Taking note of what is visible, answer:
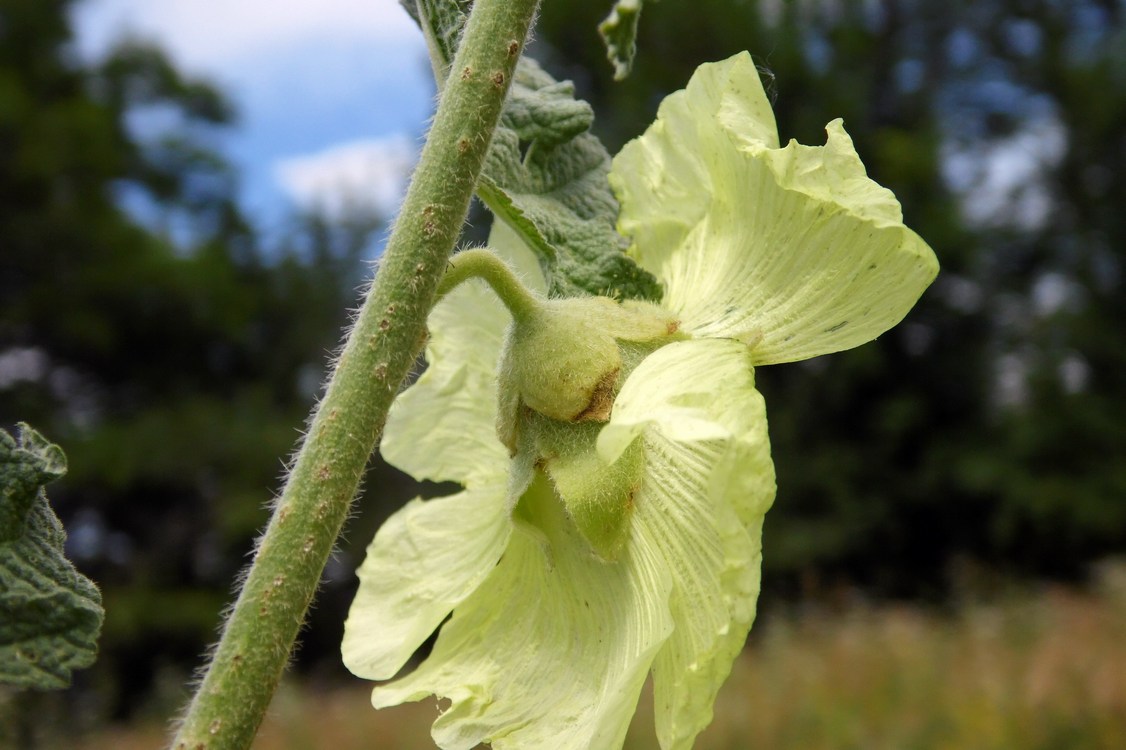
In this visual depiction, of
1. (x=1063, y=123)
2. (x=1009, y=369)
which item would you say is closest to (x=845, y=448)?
(x=1009, y=369)

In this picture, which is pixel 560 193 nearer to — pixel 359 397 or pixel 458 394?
pixel 458 394

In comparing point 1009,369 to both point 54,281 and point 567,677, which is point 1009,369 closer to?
point 54,281

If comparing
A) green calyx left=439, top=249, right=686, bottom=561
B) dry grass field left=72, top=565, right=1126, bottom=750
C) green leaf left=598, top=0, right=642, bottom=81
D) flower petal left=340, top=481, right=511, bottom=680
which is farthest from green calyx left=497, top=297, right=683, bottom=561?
dry grass field left=72, top=565, right=1126, bottom=750

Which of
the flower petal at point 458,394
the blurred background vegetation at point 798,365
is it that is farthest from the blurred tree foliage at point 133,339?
the flower petal at point 458,394

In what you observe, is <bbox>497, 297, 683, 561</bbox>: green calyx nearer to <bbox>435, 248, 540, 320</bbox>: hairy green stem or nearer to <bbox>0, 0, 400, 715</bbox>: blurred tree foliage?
<bbox>435, 248, 540, 320</bbox>: hairy green stem

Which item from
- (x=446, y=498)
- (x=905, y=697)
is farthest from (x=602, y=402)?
(x=905, y=697)
